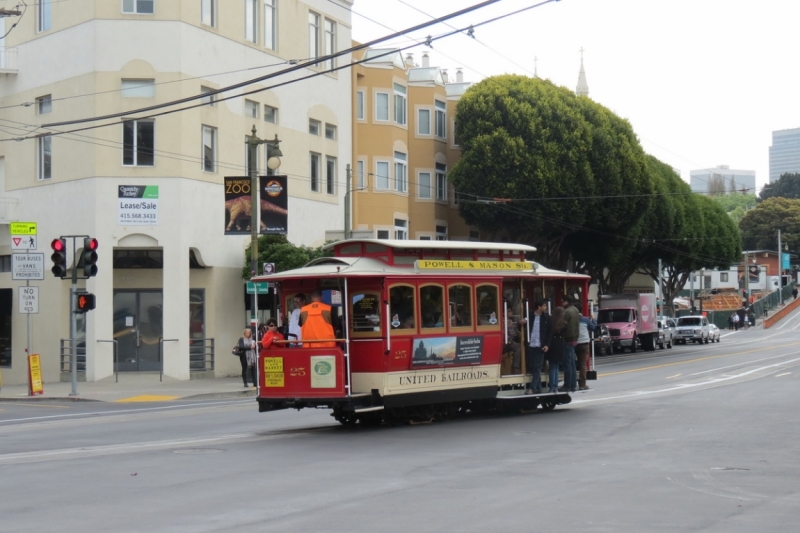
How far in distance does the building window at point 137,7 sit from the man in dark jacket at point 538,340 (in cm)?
2026

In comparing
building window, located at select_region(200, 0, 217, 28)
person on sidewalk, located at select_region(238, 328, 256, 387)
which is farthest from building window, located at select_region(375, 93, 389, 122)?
person on sidewalk, located at select_region(238, 328, 256, 387)

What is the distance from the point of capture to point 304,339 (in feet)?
55.3

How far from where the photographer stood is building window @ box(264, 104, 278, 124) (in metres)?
38.9

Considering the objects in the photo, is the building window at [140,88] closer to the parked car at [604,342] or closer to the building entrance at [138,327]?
the building entrance at [138,327]

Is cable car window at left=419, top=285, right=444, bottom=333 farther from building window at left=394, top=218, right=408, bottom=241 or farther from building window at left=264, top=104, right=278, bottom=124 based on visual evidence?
building window at left=394, top=218, right=408, bottom=241

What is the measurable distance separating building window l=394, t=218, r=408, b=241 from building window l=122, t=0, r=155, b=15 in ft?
53.6

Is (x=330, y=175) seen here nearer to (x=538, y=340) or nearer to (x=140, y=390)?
(x=140, y=390)

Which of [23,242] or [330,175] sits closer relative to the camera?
[23,242]

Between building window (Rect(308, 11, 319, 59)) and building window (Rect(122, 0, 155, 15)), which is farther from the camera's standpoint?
building window (Rect(308, 11, 319, 59))

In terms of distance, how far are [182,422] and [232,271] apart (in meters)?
17.6

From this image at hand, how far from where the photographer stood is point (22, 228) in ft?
96.0

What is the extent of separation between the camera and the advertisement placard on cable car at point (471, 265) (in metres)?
17.7

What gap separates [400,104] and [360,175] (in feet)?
14.9

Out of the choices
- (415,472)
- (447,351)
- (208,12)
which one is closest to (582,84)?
(208,12)
